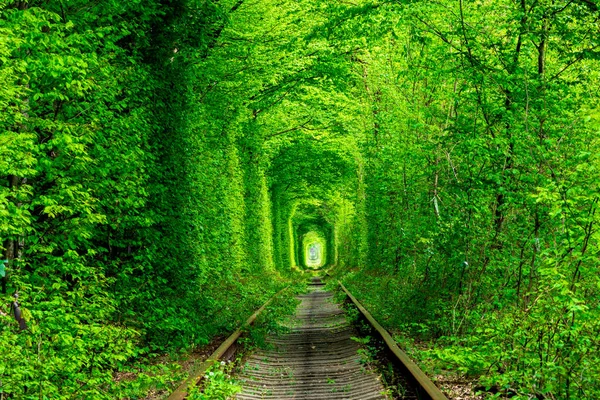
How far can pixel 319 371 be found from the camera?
945 cm

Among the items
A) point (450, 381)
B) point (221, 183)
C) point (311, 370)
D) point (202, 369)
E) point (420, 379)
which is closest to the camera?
point (420, 379)

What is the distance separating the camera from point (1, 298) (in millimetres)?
5270

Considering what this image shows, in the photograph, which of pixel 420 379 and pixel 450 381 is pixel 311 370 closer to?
pixel 450 381

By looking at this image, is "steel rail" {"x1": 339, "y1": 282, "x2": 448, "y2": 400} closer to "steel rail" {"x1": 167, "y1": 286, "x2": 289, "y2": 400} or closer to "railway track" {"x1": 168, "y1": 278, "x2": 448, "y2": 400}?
"railway track" {"x1": 168, "y1": 278, "x2": 448, "y2": 400}

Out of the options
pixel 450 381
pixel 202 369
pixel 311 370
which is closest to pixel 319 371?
pixel 311 370

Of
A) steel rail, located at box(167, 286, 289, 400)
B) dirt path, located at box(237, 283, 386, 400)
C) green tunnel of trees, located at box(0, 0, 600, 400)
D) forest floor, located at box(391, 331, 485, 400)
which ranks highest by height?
green tunnel of trees, located at box(0, 0, 600, 400)

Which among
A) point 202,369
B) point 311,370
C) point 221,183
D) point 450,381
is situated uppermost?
point 221,183

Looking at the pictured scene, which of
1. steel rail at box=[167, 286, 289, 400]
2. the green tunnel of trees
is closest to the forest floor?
the green tunnel of trees

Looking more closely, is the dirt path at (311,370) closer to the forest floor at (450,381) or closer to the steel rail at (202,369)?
the steel rail at (202,369)

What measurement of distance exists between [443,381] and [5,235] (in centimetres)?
549

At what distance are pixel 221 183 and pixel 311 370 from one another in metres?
9.16

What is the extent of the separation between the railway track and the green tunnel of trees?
0.60 m

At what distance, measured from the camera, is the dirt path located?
792cm

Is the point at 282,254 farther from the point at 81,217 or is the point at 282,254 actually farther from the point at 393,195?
the point at 81,217
